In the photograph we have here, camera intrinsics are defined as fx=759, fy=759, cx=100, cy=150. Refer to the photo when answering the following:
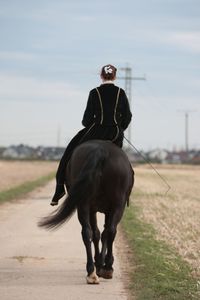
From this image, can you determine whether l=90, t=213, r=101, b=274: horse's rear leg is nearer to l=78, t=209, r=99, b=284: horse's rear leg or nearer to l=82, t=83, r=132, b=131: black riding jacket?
l=78, t=209, r=99, b=284: horse's rear leg

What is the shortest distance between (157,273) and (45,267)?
170cm

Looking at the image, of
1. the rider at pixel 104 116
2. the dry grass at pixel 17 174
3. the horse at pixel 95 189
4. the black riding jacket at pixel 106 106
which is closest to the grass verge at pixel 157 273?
the horse at pixel 95 189

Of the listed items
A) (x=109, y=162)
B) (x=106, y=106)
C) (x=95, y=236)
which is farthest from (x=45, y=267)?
(x=106, y=106)

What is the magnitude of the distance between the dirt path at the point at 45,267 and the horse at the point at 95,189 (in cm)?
43

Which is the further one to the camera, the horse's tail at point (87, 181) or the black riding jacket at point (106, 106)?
the black riding jacket at point (106, 106)

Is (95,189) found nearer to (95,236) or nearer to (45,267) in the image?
(95,236)

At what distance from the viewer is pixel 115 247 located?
44.4 ft

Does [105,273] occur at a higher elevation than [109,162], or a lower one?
lower

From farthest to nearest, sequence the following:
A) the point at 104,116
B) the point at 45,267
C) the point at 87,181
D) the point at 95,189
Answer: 1. the point at 45,267
2. the point at 104,116
3. the point at 95,189
4. the point at 87,181

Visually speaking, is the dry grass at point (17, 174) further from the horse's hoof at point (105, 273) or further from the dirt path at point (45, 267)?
the horse's hoof at point (105, 273)

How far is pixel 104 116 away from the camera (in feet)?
32.8

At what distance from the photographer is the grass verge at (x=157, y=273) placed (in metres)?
8.64

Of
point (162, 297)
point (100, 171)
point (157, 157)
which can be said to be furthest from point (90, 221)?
point (157, 157)

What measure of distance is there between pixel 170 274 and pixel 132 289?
1027mm
